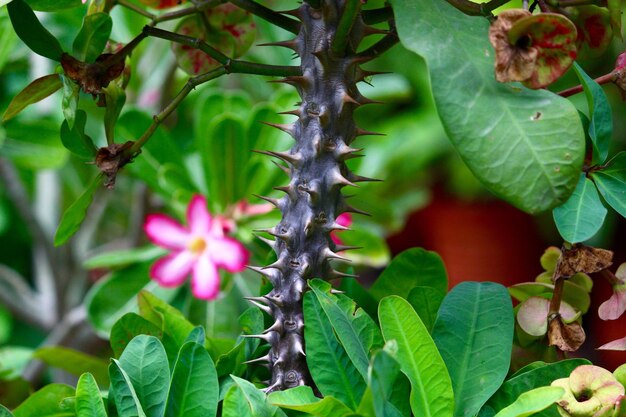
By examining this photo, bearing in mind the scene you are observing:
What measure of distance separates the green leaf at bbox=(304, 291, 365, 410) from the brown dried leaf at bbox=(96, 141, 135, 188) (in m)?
0.16

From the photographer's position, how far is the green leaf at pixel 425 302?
1.76ft

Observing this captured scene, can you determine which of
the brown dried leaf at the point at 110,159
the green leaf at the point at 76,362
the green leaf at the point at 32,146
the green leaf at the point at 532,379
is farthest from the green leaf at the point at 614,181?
the green leaf at the point at 32,146

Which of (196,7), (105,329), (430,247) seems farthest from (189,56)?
(430,247)

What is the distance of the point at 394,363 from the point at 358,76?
0.72 feet

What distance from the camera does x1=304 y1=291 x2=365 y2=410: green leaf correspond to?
45 centimetres

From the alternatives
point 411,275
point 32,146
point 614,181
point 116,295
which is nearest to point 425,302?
point 411,275

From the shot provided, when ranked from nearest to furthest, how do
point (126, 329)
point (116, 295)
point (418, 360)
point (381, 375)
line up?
1. point (381, 375)
2. point (418, 360)
3. point (126, 329)
4. point (116, 295)

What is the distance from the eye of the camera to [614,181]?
0.46m

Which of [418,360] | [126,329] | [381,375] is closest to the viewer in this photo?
[381,375]

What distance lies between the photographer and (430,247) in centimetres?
242

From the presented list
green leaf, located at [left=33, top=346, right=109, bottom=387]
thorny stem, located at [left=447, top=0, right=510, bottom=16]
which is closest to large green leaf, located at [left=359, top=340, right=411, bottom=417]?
thorny stem, located at [left=447, top=0, right=510, bottom=16]

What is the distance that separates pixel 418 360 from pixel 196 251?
0.61 meters

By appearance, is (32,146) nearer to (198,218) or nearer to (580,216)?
(198,218)

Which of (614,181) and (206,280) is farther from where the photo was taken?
(206,280)
